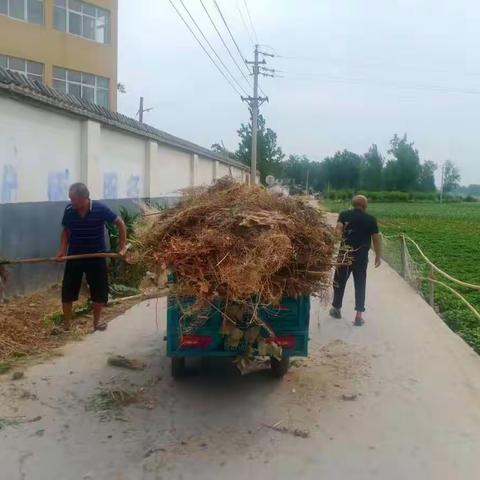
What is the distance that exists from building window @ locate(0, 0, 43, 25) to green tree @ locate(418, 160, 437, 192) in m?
73.7

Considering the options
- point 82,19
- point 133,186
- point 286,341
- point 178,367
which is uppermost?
point 82,19

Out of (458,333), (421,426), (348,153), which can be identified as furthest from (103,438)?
(348,153)

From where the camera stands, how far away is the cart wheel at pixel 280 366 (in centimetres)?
589

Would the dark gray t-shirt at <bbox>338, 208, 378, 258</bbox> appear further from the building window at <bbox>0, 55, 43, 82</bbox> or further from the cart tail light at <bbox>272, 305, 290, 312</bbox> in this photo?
the building window at <bbox>0, 55, 43, 82</bbox>

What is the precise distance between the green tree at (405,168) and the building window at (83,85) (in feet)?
215

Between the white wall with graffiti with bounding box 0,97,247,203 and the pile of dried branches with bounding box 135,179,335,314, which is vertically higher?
the white wall with graffiti with bounding box 0,97,247,203

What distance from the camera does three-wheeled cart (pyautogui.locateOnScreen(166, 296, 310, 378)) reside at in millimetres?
5047

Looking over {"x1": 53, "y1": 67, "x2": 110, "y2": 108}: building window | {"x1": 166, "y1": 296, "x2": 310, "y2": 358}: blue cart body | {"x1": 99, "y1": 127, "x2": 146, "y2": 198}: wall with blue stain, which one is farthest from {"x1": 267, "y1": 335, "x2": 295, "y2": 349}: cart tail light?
{"x1": 53, "y1": 67, "x2": 110, "y2": 108}: building window

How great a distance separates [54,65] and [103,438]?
2423cm

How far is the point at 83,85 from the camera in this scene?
27.5 meters

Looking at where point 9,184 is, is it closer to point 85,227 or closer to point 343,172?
point 85,227

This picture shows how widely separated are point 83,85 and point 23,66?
2.93 meters

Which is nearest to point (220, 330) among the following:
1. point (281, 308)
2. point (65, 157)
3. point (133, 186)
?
point (281, 308)

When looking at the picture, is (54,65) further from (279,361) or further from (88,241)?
(279,361)
